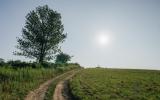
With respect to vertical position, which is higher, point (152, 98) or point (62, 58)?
point (62, 58)

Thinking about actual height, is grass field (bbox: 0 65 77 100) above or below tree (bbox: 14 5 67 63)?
below

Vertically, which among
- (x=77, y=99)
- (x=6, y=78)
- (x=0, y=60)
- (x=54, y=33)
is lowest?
(x=77, y=99)

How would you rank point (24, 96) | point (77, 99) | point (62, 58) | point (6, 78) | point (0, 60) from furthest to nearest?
1. point (62, 58)
2. point (0, 60)
3. point (6, 78)
4. point (24, 96)
5. point (77, 99)

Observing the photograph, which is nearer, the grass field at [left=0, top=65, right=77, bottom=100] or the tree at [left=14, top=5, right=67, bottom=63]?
the grass field at [left=0, top=65, right=77, bottom=100]

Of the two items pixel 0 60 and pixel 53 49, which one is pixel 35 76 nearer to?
pixel 0 60

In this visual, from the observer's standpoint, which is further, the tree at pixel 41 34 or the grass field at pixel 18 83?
the tree at pixel 41 34

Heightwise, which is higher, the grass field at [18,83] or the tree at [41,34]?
the tree at [41,34]

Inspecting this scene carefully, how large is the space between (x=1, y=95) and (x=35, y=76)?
49.5 ft

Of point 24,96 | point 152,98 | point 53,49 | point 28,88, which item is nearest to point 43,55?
point 53,49

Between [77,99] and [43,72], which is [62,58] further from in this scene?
[77,99]

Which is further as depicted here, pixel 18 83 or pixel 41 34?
pixel 41 34

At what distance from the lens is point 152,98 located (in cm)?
2292

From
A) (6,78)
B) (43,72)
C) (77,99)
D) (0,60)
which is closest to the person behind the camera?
(77,99)

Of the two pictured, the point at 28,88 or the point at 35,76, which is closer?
the point at 28,88
